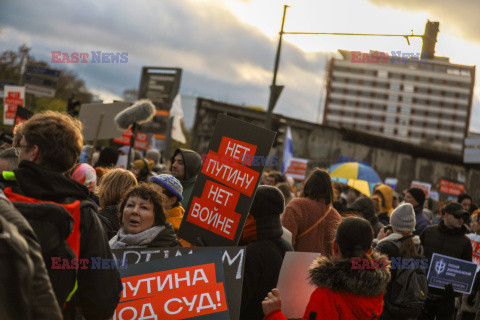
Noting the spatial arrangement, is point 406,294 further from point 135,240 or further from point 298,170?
point 298,170

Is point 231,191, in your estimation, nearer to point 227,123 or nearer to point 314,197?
point 227,123

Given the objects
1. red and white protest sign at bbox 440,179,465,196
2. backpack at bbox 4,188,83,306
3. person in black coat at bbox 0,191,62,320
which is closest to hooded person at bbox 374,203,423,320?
backpack at bbox 4,188,83,306

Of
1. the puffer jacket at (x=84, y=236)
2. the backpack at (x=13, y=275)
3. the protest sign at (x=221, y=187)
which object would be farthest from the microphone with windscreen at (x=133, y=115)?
the backpack at (x=13, y=275)

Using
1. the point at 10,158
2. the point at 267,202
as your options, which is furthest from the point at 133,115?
the point at 267,202

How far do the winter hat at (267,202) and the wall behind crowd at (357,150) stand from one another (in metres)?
27.0

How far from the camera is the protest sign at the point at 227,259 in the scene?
3506mm

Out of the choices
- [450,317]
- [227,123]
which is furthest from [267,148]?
[450,317]

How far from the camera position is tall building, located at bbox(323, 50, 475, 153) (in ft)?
410

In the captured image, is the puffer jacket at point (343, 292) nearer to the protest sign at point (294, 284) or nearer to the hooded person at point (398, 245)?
the protest sign at point (294, 284)

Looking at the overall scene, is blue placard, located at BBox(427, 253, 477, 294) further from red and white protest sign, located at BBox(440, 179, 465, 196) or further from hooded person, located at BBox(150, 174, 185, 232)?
red and white protest sign, located at BBox(440, 179, 465, 196)

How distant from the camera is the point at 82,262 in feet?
7.98

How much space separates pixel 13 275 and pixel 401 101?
132m

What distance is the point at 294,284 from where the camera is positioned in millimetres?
4031

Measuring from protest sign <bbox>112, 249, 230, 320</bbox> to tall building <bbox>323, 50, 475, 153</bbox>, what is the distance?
12420cm
